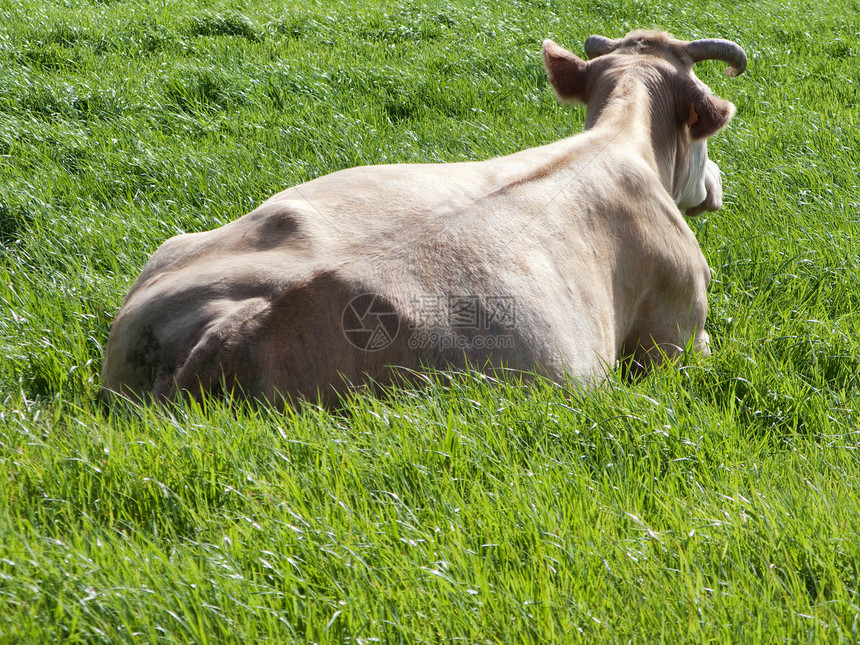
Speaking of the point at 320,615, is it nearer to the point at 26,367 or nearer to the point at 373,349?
the point at 373,349

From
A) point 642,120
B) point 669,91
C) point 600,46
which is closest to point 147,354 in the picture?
point 642,120

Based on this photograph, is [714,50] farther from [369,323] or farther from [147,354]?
[147,354]

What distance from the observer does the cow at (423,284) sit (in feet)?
8.57

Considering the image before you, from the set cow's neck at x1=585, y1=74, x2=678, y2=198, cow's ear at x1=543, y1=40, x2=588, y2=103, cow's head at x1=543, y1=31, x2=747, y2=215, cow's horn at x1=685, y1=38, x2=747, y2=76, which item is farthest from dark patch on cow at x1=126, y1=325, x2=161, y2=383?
cow's horn at x1=685, y1=38, x2=747, y2=76

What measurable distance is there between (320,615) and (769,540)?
115 cm

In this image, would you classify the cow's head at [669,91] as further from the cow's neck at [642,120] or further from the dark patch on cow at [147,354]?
the dark patch on cow at [147,354]

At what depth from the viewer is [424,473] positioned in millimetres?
2373

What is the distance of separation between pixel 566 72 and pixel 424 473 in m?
3.36

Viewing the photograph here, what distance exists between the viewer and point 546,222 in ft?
10.6

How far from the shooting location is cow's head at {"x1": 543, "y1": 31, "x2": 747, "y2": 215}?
14.8ft

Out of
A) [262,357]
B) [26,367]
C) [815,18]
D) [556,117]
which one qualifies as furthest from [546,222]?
[815,18]

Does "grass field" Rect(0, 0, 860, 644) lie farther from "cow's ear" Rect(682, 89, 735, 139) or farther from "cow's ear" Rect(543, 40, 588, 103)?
"cow's ear" Rect(543, 40, 588, 103)

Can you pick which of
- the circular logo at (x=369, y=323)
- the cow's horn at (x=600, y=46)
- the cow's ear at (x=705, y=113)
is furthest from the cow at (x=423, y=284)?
the cow's horn at (x=600, y=46)

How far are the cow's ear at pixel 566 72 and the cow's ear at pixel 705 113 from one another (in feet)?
2.24
